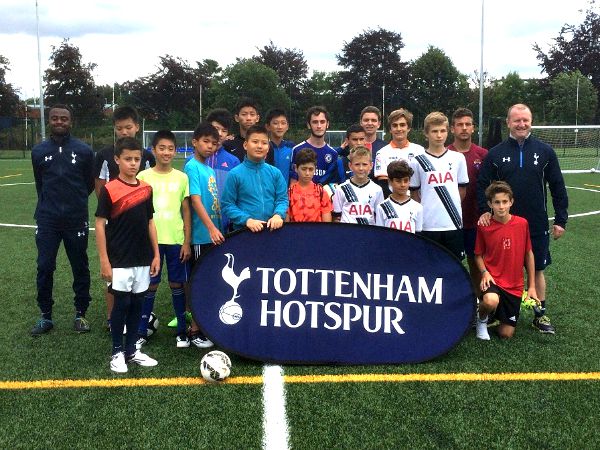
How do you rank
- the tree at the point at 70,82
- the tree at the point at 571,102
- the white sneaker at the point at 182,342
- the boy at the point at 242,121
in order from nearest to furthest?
the white sneaker at the point at 182,342 → the boy at the point at 242,121 → the tree at the point at 571,102 → the tree at the point at 70,82

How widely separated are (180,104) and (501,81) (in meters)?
34.7

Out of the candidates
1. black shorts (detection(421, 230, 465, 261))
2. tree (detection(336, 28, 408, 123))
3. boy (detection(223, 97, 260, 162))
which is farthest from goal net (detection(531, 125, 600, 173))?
tree (detection(336, 28, 408, 123))

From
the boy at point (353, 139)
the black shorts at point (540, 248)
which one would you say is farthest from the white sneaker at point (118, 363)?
the black shorts at point (540, 248)

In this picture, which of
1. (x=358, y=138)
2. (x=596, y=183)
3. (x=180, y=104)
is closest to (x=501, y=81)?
(x=180, y=104)

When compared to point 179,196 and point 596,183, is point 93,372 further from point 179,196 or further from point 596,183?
point 596,183

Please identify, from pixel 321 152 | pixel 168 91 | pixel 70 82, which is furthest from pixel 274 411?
pixel 168 91

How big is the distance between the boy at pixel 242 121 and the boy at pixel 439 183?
62.4 inches

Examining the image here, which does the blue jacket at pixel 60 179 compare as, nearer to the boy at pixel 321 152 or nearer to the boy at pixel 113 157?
the boy at pixel 113 157

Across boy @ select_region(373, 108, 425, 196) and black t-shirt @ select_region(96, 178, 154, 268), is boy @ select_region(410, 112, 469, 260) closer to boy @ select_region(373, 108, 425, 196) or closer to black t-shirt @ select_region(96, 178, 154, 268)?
boy @ select_region(373, 108, 425, 196)

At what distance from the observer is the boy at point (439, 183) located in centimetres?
459

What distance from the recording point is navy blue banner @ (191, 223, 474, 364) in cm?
402

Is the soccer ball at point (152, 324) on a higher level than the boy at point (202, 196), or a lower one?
lower

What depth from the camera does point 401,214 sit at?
14.3ft

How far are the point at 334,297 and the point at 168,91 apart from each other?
2257 inches
